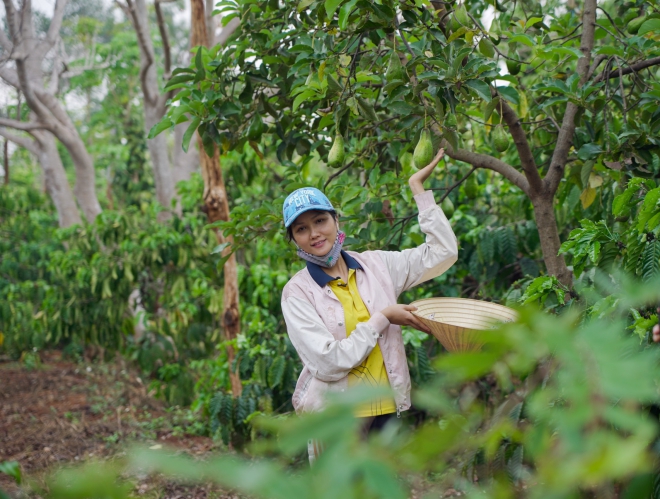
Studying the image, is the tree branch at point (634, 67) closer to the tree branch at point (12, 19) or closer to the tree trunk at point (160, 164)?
the tree trunk at point (160, 164)

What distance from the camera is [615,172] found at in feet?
6.83

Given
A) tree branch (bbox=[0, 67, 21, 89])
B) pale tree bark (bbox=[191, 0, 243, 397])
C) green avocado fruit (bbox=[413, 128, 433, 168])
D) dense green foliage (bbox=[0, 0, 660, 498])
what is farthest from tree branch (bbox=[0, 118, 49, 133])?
green avocado fruit (bbox=[413, 128, 433, 168])

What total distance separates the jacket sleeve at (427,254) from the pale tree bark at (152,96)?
4166mm

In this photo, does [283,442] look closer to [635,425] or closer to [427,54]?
[635,425]

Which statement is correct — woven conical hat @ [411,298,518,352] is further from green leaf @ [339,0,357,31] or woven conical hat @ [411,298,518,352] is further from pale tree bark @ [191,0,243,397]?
pale tree bark @ [191,0,243,397]

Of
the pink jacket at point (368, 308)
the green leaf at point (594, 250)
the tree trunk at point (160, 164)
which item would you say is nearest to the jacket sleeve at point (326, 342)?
the pink jacket at point (368, 308)

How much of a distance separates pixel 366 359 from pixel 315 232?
14.7 inches

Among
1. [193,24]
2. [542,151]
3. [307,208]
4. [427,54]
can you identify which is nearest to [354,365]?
[307,208]

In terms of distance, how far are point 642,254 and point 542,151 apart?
134 centimetres

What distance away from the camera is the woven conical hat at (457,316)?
64.6 inches

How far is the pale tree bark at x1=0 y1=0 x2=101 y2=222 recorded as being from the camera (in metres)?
5.80

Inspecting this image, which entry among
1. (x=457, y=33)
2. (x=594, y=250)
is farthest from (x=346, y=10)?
(x=594, y=250)

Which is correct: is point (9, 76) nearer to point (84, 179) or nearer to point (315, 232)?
point (84, 179)

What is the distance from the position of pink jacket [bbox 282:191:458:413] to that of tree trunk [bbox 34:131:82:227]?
546cm
